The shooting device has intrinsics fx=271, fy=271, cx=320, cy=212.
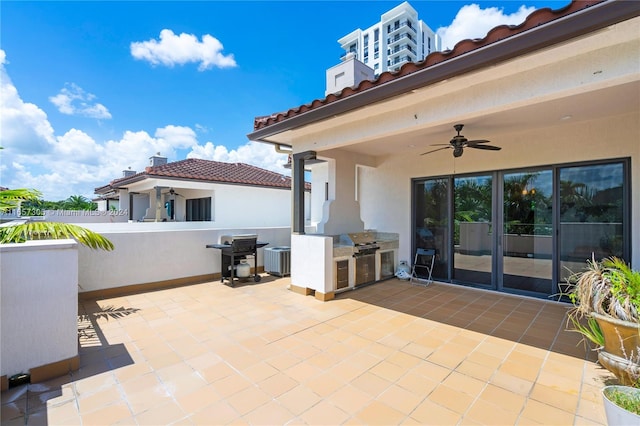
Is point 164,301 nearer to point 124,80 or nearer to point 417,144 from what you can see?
point 417,144

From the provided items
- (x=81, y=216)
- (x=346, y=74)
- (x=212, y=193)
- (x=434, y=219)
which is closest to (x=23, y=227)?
(x=434, y=219)

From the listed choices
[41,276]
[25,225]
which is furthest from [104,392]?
[25,225]

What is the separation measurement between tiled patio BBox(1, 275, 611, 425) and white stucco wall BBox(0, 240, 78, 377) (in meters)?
0.30

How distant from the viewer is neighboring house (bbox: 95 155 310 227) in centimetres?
1127

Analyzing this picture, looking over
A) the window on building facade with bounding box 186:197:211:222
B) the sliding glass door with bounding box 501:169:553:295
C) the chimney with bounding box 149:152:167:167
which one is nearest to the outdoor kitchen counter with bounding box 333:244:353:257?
the sliding glass door with bounding box 501:169:553:295

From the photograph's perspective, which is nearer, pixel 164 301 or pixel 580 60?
pixel 580 60

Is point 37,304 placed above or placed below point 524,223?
below

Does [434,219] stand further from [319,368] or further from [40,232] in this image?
[40,232]

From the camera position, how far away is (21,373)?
2828 mm

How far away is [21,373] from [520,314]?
712 cm

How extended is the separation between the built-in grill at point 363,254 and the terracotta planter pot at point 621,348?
430 cm

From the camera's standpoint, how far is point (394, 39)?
189ft

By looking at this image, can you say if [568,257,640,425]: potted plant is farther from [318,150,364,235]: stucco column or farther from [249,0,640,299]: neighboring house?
[318,150,364,235]: stucco column

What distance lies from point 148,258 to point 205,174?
609cm
